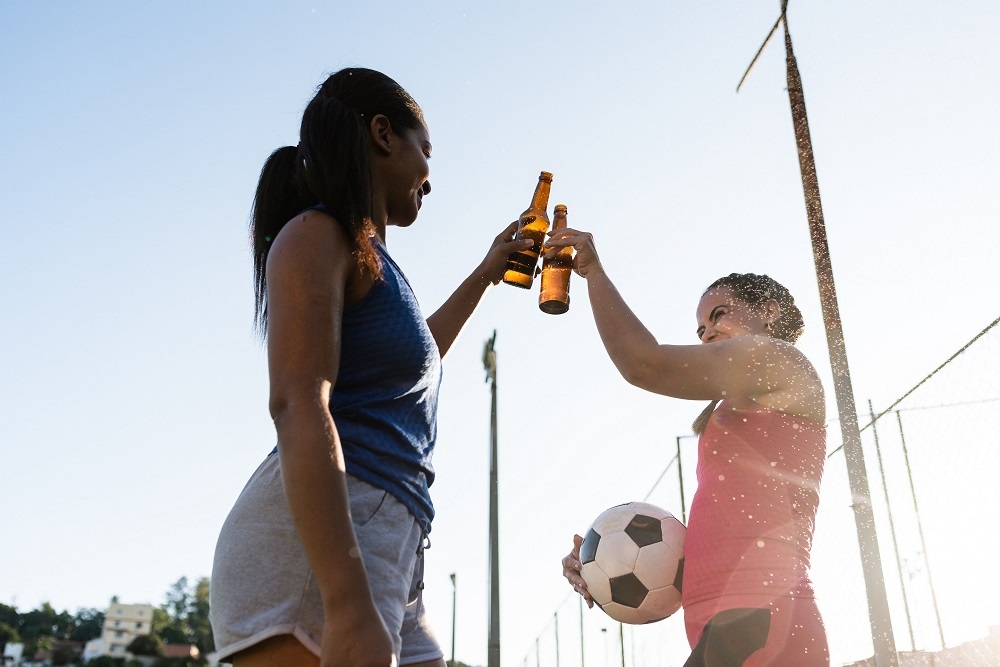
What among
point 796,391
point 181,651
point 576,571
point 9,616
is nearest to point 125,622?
point 9,616

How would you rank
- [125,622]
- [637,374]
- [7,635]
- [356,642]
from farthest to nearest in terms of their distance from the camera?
[125,622] < [7,635] < [637,374] < [356,642]

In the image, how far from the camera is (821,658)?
207 cm

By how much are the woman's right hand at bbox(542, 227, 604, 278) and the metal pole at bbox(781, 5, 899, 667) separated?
1.93m

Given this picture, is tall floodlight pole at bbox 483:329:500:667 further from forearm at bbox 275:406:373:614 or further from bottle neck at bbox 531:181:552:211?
forearm at bbox 275:406:373:614

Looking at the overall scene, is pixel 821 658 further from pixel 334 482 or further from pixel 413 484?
pixel 334 482

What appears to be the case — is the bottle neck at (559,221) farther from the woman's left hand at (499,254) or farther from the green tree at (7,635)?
the green tree at (7,635)

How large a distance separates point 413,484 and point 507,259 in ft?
4.45

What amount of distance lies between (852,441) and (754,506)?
207 cm

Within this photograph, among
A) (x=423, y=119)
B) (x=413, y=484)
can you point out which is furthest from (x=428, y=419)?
(x=423, y=119)

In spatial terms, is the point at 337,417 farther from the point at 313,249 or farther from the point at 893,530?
the point at 893,530

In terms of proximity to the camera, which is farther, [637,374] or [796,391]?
[637,374]

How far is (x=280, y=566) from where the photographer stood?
1.27 m

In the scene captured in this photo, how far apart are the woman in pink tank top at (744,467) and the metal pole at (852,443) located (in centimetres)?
157

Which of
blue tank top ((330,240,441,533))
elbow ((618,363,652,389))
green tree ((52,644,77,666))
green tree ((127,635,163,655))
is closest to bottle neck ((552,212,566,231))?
elbow ((618,363,652,389))
